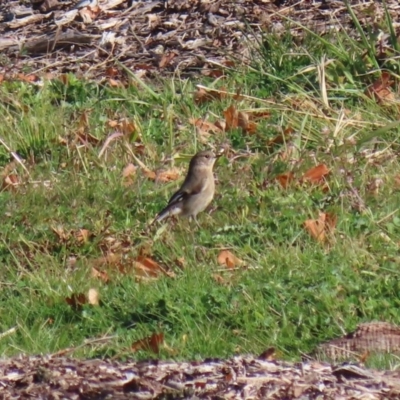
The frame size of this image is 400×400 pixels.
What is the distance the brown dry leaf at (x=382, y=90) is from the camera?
9.34 m

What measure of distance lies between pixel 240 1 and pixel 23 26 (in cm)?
218

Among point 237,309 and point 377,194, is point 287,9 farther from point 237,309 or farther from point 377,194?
point 237,309

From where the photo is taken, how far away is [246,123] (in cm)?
938

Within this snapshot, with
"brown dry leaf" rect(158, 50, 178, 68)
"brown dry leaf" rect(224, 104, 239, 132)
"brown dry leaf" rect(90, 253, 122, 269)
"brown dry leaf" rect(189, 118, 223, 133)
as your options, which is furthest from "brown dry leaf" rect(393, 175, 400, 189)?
"brown dry leaf" rect(158, 50, 178, 68)

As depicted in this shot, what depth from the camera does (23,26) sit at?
12.2 m

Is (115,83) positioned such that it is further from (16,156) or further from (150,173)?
(150,173)

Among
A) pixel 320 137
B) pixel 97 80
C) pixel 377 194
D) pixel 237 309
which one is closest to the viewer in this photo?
pixel 237 309

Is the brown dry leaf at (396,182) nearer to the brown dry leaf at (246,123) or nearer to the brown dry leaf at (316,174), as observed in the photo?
the brown dry leaf at (316,174)

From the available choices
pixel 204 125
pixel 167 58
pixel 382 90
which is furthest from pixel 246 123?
pixel 167 58

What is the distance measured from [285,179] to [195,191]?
695 mm

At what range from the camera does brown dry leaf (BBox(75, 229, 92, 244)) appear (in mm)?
7961

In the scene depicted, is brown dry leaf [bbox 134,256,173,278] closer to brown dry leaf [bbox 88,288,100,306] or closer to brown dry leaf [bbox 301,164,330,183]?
brown dry leaf [bbox 88,288,100,306]

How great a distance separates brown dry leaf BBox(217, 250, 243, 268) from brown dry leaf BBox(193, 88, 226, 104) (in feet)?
8.53

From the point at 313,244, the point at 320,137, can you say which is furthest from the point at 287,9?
the point at 313,244
